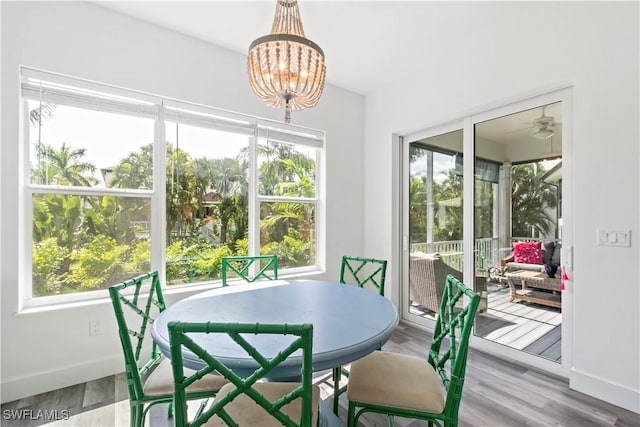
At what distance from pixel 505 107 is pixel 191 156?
2.82 metres

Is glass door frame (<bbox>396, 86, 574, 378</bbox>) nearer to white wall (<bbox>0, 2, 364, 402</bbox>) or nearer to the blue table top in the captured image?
the blue table top

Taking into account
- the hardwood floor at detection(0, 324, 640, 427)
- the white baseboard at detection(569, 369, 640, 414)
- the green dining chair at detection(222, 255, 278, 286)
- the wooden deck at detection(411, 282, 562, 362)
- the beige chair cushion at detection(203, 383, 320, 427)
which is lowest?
the hardwood floor at detection(0, 324, 640, 427)

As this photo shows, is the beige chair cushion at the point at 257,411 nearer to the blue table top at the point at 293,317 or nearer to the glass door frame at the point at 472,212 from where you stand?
the blue table top at the point at 293,317

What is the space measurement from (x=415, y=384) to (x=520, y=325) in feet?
5.80

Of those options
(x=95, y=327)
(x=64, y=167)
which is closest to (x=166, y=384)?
(x=95, y=327)

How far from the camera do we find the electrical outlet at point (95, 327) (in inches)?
88.8

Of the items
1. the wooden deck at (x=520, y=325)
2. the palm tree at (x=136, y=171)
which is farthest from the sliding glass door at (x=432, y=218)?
the palm tree at (x=136, y=171)

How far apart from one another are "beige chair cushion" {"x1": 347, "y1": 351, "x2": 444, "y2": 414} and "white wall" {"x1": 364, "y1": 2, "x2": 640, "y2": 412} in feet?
4.56

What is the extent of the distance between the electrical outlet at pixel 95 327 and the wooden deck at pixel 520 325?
3.19 meters

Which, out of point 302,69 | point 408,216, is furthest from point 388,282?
point 302,69

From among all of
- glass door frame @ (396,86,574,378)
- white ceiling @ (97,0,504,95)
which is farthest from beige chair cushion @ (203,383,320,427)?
white ceiling @ (97,0,504,95)

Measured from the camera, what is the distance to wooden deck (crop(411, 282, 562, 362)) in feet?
7.84

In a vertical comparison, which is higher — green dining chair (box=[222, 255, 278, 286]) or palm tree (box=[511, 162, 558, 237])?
palm tree (box=[511, 162, 558, 237])

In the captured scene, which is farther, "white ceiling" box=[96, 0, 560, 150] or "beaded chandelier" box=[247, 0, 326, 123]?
"white ceiling" box=[96, 0, 560, 150]
